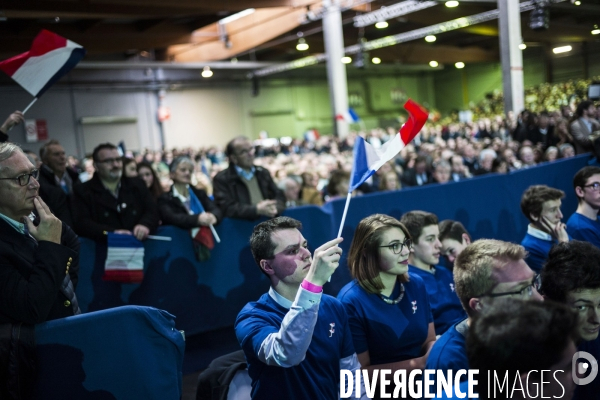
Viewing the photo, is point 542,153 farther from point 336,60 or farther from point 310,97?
point 310,97

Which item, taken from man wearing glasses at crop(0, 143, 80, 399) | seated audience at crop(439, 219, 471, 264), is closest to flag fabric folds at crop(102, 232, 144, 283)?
man wearing glasses at crop(0, 143, 80, 399)

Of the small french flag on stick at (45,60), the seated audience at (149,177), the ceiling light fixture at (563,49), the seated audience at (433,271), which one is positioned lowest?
the seated audience at (433,271)

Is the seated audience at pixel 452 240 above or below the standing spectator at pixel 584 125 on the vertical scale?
below

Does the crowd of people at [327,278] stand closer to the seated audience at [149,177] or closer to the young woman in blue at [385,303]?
the young woman in blue at [385,303]

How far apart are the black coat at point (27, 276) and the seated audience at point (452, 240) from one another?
279 cm

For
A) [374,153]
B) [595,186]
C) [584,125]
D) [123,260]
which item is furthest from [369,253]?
[584,125]

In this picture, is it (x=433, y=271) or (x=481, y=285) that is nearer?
(x=481, y=285)

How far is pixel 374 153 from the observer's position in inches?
149

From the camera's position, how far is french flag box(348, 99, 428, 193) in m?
3.60

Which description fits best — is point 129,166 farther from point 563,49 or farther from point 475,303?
point 563,49

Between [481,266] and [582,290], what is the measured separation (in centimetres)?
61

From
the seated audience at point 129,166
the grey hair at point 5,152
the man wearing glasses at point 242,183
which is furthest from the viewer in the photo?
the seated audience at point 129,166

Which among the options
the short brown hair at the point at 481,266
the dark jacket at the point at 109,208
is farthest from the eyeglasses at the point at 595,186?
the dark jacket at the point at 109,208

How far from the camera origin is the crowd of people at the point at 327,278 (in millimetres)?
2166
